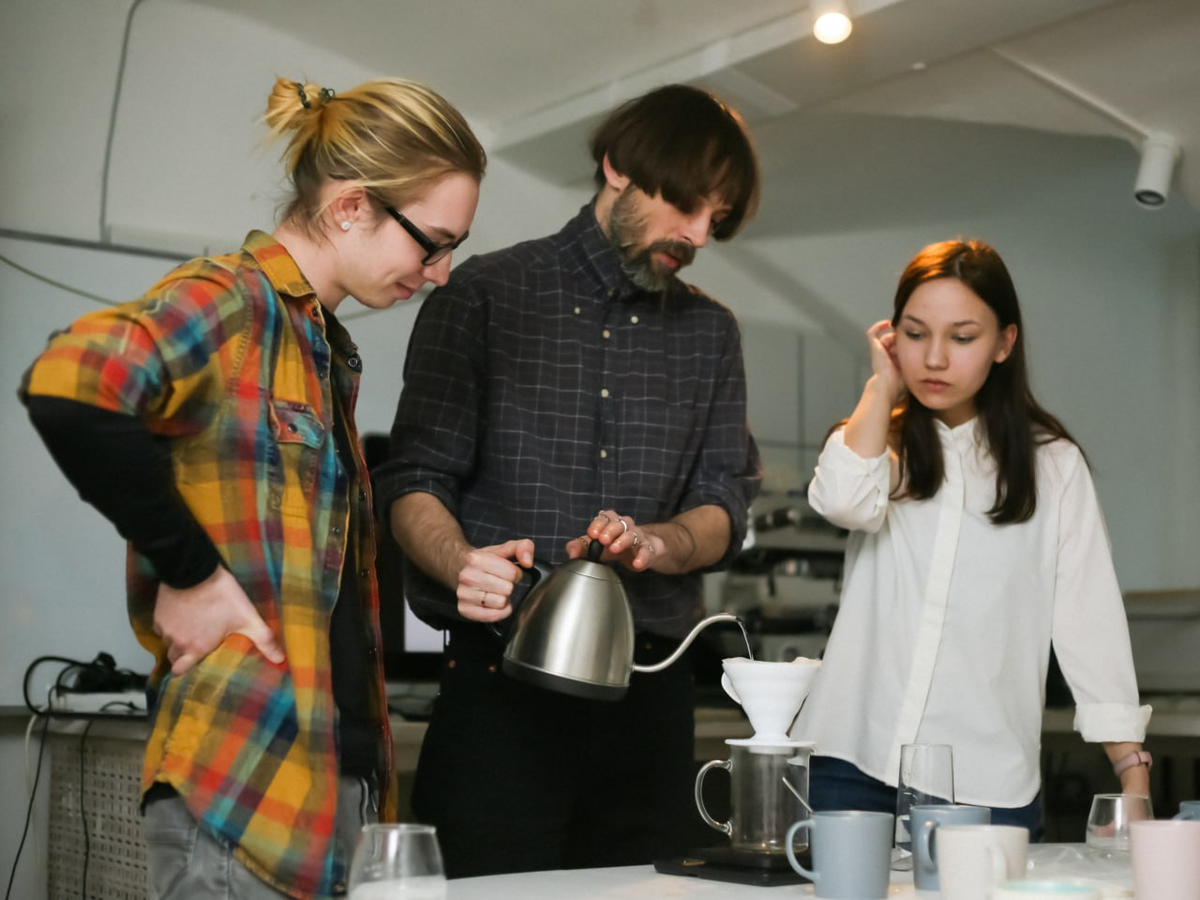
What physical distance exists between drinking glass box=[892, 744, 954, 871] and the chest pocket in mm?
702

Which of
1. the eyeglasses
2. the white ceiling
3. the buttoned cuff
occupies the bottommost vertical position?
the buttoned cuff

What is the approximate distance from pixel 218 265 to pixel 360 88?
11.5 inches

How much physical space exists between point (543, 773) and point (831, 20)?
1.98 m

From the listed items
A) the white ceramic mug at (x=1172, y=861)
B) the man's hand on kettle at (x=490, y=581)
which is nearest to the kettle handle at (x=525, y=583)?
the man's hand on kettle at (x=490, y=581)

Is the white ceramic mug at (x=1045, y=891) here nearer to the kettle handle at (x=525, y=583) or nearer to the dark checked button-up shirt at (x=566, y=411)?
the kettle handle at (x=525, y=583)

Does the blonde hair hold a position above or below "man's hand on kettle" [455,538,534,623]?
above

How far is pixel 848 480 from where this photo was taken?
192 centimetres

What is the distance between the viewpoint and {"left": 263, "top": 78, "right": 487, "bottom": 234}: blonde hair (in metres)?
1.36

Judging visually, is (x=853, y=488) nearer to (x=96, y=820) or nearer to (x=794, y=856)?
(x=794, y=856)

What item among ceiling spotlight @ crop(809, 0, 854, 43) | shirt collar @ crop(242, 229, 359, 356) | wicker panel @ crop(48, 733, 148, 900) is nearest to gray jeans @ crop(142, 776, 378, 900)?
shirt collar @ crop(242, 229, 359, 356)

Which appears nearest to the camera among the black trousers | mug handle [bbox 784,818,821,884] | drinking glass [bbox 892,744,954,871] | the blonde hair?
mug handle [bbox 784,818,821,884]

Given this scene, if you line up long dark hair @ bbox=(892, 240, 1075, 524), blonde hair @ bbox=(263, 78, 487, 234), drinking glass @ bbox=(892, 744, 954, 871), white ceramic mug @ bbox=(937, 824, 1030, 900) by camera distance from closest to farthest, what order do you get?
1. white ceramic mug @ bbox=(937, 824, 1030, 900)
2. blonde hair @ bbox=(263, 78, 487, 234)
3. drinking glass @ bbox=(892, 744, 954, 871)
4. long dark hair @ bbox=(892, 240, 1075, 524)

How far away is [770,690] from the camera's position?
1.37 metres

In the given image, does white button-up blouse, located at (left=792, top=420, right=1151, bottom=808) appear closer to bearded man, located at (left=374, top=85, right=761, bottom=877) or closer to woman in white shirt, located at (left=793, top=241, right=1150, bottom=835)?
woman in white shirt, located at (left=793, top=241, right=1150, bottom=835)
